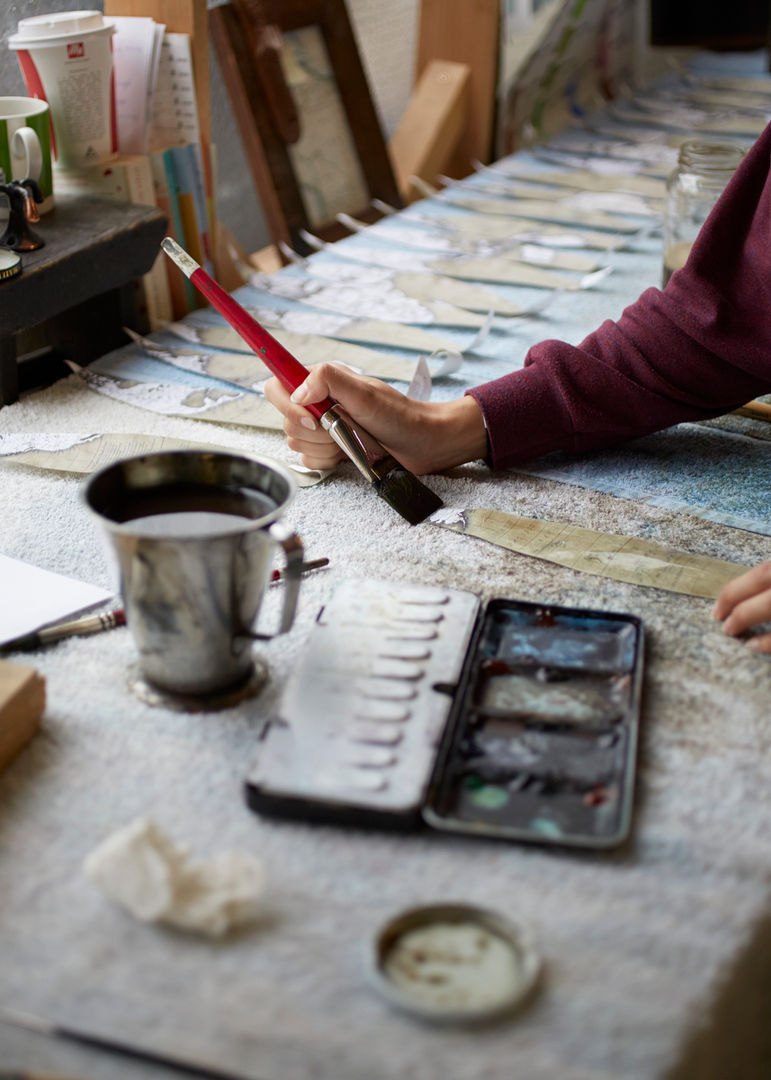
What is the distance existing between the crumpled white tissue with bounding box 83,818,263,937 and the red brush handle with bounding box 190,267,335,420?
1.44 ft

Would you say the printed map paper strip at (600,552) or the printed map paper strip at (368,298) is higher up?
the printed map paper strip at (368,298)

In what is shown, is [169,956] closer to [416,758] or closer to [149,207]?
[416,758]

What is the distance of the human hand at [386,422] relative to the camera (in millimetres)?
823

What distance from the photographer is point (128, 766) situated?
54cm

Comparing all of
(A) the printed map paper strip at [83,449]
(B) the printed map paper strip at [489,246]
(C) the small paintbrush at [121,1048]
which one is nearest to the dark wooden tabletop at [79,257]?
(A) the printed map paper strip at [83,449]

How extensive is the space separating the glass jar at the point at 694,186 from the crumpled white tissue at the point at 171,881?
95 centimetres

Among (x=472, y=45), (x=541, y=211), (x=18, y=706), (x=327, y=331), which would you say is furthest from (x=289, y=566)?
(x=472, y=45)

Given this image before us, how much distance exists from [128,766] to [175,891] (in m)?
0.11

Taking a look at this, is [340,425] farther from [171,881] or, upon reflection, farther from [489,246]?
[489,246]

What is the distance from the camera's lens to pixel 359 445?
83 cm

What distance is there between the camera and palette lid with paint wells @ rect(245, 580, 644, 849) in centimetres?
50

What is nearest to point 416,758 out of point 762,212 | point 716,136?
point 762,212

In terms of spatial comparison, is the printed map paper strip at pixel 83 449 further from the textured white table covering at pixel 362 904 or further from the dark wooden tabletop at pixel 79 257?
the textured white table covering at pixel 362 904

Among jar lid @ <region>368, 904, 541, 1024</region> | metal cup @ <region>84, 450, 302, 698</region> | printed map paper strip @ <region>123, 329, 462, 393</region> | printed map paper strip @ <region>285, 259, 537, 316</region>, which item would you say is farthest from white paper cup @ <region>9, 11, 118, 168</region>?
jar lid @ <region>368, 904, 541, 1024</region>
